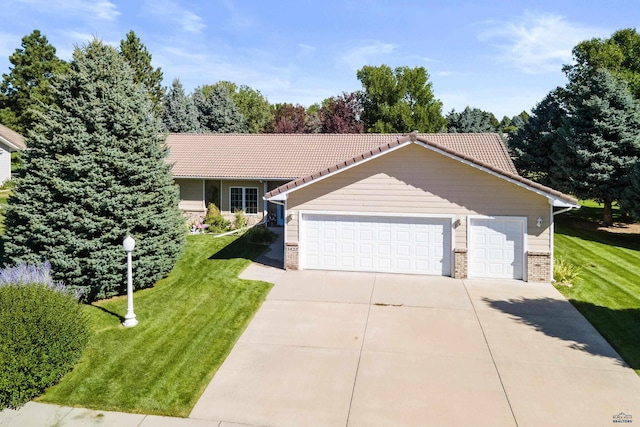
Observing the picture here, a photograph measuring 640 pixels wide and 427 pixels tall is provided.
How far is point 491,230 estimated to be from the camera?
1460 centimetres

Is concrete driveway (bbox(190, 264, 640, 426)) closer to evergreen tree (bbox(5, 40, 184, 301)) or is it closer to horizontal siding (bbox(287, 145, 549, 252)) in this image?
horizontal siding (bbox(287, 145, 549, 252))

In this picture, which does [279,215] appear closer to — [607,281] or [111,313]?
[111,313]

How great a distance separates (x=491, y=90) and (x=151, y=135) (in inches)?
1049

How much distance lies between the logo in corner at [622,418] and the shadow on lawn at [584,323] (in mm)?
2025

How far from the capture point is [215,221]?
22.3 m

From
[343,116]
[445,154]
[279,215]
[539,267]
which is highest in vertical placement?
[343,116]

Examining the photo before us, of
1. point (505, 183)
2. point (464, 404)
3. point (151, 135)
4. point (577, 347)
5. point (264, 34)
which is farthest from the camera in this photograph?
point (264, 34)

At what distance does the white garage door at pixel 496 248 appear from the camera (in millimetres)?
14438

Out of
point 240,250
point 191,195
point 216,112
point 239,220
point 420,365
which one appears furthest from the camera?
point 216,112

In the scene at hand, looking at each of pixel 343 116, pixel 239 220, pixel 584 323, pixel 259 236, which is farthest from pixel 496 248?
pixel 343 116

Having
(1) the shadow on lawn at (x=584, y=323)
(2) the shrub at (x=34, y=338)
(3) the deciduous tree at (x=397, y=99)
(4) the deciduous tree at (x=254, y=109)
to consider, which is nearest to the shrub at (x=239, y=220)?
(2) the shrub at (x=34, y=338)

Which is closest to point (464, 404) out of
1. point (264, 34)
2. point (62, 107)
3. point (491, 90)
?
point (62, 107)

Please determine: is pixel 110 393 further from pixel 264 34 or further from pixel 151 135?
pixel 264 34

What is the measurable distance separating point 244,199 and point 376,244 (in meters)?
10.1
